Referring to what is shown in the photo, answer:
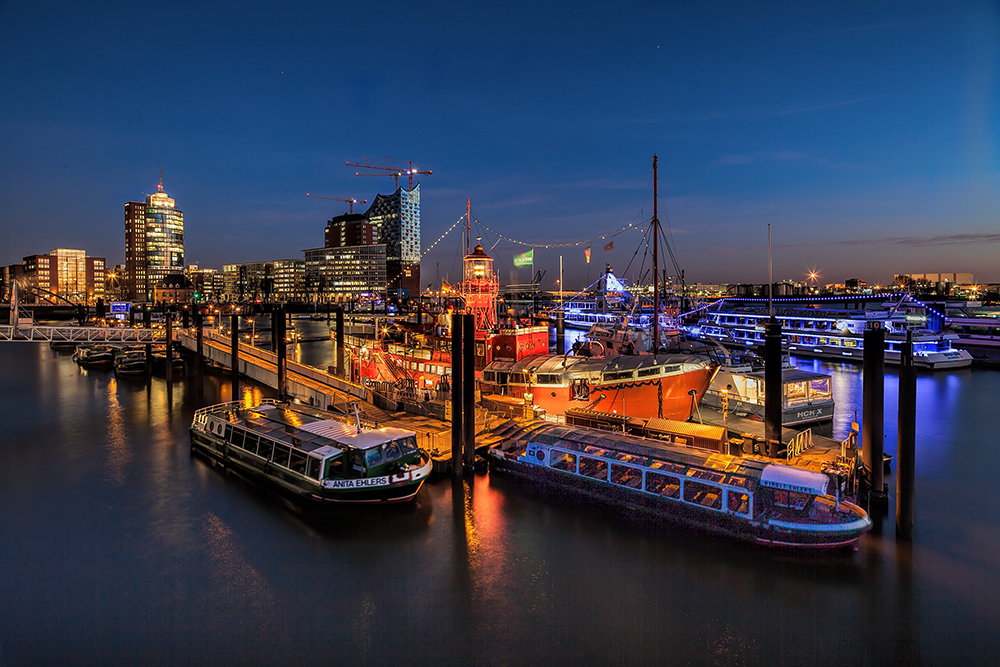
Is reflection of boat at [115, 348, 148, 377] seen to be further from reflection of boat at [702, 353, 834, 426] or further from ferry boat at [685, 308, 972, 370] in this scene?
ferry boat at [685, 308, 972, 370]

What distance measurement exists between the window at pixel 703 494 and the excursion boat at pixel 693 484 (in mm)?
32

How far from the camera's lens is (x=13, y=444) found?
30906 millimetres

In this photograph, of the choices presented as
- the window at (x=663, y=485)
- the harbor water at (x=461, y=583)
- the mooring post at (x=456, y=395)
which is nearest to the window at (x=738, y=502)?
the harbor water at (x=461, y=583)

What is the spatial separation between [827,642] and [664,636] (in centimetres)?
380

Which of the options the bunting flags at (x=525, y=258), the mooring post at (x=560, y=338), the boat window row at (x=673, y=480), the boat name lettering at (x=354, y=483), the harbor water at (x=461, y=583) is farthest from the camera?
the mooring post at (x=560, y=338)

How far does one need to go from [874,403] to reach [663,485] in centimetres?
737

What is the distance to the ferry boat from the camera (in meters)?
54.5

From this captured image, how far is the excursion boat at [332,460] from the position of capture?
62.7ft

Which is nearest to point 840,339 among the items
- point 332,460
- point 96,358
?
point 332,460

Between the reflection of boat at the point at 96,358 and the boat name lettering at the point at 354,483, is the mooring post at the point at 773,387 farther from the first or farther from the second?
the reflection of boat at the point at 96,358

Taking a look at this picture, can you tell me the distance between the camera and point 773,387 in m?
20.2

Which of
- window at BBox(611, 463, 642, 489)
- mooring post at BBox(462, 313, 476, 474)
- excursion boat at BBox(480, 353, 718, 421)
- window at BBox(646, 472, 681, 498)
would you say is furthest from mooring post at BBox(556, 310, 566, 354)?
window at BBox(646, 472, 681, 498)

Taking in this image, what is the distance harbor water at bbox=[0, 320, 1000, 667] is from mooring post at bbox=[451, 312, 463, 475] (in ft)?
3.29

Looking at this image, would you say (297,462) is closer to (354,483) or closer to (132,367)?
(354,483)
